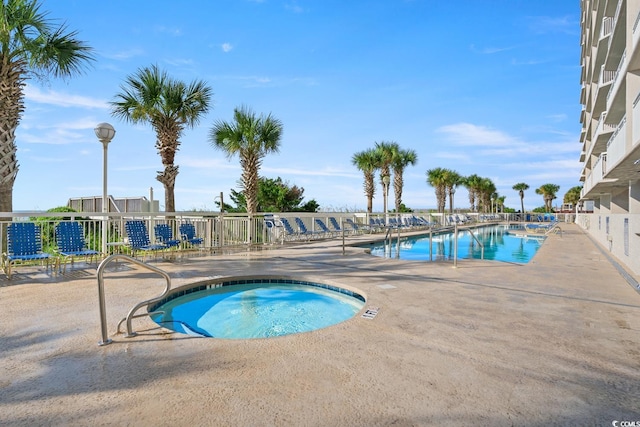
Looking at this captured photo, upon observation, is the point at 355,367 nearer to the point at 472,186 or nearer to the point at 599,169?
the point at 599,169

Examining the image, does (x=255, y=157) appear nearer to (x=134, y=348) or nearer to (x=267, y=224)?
(x=267, y=224)

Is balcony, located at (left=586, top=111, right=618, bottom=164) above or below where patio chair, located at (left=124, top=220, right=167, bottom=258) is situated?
above

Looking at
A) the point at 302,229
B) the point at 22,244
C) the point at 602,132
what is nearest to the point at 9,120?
the point at 22,244

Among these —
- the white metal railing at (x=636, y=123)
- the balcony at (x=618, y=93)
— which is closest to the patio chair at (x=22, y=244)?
the white metal railing at (x=636, y=123)

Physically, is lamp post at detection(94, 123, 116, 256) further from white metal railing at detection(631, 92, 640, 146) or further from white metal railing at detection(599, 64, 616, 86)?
white metal railing at detection(599, 64, 616, 86)

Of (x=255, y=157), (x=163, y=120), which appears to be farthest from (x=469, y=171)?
(x=163, y=120)

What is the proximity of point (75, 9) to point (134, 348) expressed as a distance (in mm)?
9658

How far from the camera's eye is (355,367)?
8.70 feet

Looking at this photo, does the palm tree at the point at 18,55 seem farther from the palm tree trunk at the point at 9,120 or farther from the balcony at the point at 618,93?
the balcony at the point at 618,93

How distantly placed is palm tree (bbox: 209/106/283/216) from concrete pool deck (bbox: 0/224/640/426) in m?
9.29

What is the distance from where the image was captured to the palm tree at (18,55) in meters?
7.68

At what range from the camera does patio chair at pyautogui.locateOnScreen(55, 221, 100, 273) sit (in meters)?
6.84

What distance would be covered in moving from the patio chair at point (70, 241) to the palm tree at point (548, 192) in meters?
69.4

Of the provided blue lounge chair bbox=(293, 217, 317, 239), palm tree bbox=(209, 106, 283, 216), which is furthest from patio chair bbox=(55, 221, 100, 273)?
blue lounge chair bbox=(293, 217, 317, 239)
